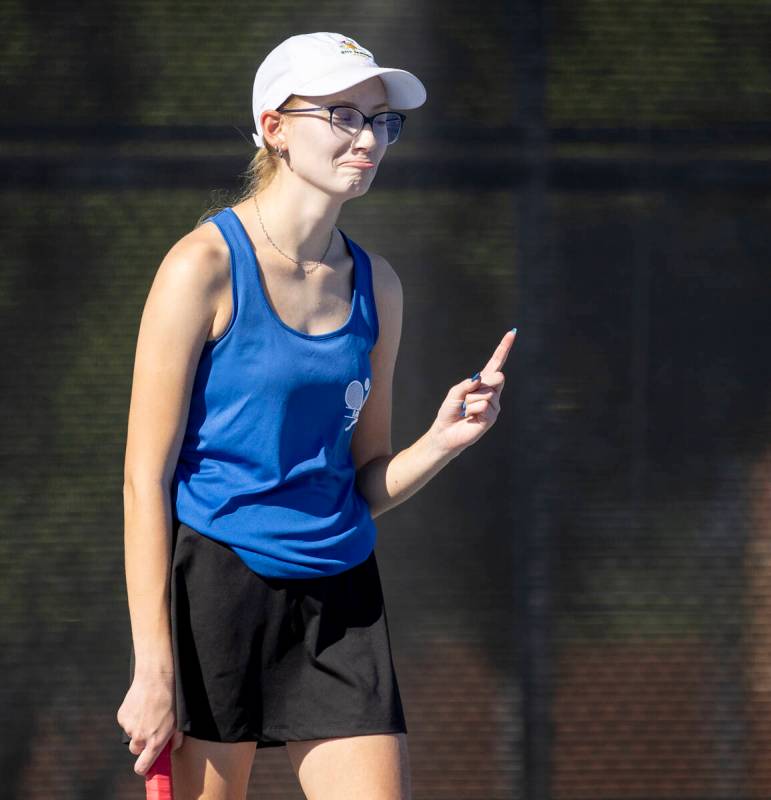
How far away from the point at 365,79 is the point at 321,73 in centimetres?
7

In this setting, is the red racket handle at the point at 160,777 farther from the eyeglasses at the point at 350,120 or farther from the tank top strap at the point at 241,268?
the eyeglasses at the point at 350,120

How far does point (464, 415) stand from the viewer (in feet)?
7.25

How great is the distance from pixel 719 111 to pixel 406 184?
0.84m

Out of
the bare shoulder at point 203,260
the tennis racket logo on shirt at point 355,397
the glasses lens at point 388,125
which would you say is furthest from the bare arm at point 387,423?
the bare shoulder at point 203,260

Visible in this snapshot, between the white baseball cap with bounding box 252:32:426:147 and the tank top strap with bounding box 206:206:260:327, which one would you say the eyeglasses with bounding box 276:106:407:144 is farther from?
the tank top strap with bounding box 206:206:260:327

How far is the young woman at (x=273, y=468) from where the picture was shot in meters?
2.01

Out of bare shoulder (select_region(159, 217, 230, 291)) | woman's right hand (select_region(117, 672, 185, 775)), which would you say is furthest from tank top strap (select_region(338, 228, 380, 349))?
woman's right hand (select_region(117, 672, 185, 775))

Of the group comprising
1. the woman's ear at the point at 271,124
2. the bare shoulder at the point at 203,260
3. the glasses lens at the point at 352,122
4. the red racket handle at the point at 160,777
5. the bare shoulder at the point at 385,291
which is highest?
the glasses lens at the point at 352,122

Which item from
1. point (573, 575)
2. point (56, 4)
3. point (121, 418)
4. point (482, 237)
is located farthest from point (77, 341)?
point (573, 575)

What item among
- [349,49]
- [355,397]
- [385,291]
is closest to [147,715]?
[355,397]

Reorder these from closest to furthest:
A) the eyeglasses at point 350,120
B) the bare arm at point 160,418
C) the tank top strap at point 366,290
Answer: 1. the bare arm at point 160,418
2. the eyeglasses at point 350,120
3. the tank top strap at point 366,290

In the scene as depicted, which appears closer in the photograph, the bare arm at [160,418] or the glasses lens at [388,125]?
the bare arm at [160,418]

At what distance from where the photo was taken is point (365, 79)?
2.07 m

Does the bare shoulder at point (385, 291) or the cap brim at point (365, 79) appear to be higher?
the cap brim at point (365, 79)
